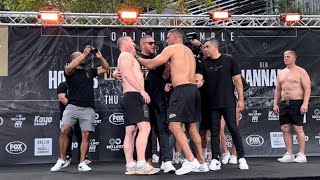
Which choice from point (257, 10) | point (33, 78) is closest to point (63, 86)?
point (33, 78)

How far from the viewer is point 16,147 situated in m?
7.55

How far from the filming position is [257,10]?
19.5 m

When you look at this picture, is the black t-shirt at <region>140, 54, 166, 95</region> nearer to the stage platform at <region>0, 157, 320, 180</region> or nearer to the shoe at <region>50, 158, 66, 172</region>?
the stage platform at <region>0, 157, 320, 180</region>

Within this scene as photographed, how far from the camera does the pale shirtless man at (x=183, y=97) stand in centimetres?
541

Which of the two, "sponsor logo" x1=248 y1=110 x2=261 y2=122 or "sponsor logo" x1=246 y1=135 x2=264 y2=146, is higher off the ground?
"sponsor logo" x1=248 y1=110 x2=261 y2=122

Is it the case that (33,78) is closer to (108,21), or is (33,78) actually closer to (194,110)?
(108,21)

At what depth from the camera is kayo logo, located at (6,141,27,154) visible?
7.53 meters

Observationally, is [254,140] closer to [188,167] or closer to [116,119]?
[116,119]

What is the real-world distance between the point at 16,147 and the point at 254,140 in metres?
4.33

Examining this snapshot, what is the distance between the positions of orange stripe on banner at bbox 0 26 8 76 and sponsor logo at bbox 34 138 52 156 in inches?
51.9

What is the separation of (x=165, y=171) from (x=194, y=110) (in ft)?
2.83

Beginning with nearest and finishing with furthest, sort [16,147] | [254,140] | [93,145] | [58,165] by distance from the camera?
1. [58,165]
2. [16,147]
3. [93,145]
4. [254,140]

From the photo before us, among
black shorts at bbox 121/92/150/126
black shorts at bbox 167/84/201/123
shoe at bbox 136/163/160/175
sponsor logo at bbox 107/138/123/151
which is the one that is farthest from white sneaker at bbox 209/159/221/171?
sponsor logo at bbox 107/138/123/151

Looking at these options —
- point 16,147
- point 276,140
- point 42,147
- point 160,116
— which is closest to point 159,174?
point 160,116
